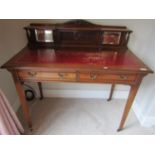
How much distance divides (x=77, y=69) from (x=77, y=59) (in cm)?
16

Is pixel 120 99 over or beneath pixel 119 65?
beneath

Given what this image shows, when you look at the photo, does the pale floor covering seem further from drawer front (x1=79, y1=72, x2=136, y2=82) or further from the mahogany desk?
drawer front (x1=79, y1=72, x2=136, y2=82)

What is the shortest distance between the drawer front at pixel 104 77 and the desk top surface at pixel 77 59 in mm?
71

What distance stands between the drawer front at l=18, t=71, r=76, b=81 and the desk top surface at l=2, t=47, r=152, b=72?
0.07 metres

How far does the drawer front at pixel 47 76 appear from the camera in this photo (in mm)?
1101

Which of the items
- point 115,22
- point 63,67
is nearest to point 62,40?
point 63,67

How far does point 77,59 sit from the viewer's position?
1178mm

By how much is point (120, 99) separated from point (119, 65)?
3.40 ft

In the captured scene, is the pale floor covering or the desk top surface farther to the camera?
the pale floor covering

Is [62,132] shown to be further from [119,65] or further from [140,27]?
[140,27]

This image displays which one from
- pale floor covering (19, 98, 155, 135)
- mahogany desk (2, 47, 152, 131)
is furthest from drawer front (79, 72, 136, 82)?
pale floor covering (19, 98, 155, 135)

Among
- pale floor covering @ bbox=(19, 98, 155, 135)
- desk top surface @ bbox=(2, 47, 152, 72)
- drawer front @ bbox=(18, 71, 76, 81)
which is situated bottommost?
pale floor covering @ bbox=(19, 98, 155, 135)

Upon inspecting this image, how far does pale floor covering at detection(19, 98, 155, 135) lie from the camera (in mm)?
1494
